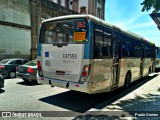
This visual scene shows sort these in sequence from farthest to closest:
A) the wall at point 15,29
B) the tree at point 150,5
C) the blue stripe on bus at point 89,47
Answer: the wall at point 15,29 → the tree at point 150,5 → the blue stripe on bus at point 89,47

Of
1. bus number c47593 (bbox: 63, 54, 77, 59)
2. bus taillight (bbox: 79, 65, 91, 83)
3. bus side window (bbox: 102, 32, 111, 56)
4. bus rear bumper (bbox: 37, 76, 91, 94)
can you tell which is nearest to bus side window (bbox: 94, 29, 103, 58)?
bus side window (bbox: 102, 32, 111, 56)

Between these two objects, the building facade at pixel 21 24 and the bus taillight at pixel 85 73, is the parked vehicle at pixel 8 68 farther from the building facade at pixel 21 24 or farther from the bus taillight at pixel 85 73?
the bus taillight at pixel 85 73

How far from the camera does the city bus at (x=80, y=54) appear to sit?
5777 mm

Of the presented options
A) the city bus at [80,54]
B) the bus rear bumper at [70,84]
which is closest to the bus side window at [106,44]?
the city bus at [80,54]

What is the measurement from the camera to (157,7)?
23.3ft

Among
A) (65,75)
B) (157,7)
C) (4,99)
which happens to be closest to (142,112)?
(65,75)

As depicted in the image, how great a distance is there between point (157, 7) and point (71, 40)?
13.0ft

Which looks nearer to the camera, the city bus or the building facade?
the city bus

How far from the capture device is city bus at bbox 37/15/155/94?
5.78m

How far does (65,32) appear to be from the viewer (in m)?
6.35

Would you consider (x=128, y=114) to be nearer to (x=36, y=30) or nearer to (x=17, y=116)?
(x=17, y=116)

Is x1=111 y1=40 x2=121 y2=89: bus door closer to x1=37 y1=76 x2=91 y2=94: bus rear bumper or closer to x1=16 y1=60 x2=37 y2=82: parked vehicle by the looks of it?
x1=37 y1=76 x2=91 y2=94: bus rear bumper

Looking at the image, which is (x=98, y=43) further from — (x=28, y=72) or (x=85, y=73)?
(x=28, y=72)

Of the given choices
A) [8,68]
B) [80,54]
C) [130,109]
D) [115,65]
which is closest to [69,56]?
[80,54]
